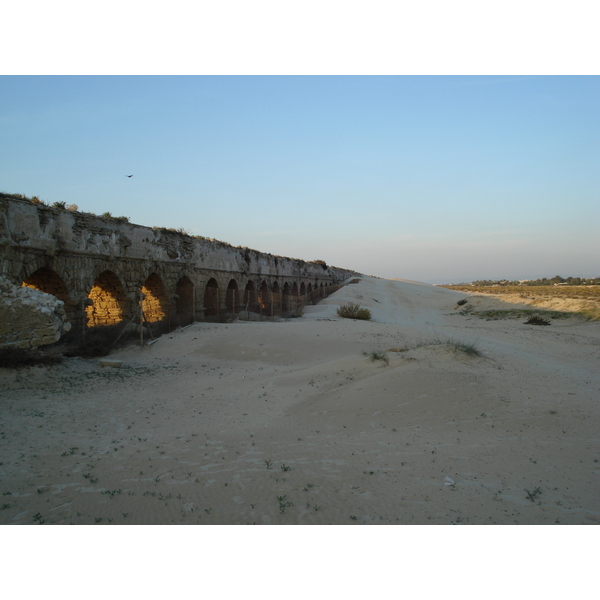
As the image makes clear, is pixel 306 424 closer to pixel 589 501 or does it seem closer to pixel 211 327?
pixel 589 501

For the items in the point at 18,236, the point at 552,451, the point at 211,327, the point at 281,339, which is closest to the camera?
the point at 552,451

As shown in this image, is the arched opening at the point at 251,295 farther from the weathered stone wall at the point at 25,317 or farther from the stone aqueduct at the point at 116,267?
the weathered stone wall at the point at 25,317

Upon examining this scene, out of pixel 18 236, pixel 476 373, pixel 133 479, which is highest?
pixel 18 236

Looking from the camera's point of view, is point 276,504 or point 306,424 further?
point 306,424

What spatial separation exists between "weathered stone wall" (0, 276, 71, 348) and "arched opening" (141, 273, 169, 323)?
6.09m

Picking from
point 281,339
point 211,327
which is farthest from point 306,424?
point 211,327

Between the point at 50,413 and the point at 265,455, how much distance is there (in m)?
3.71

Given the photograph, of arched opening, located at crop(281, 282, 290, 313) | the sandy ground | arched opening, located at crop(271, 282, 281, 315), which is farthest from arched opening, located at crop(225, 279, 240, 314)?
the sandy ground

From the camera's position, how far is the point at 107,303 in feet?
42.5

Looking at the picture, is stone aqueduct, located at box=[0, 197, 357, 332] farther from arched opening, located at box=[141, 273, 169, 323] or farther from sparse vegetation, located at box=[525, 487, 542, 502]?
sparse vegetation, located at box=[525, 487, 542, 502]

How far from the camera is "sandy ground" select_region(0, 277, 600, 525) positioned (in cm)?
364

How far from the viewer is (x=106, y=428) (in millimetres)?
5895

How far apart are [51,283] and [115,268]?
6.54 ft

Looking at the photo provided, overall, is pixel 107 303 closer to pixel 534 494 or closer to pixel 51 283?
pixel 51 283
